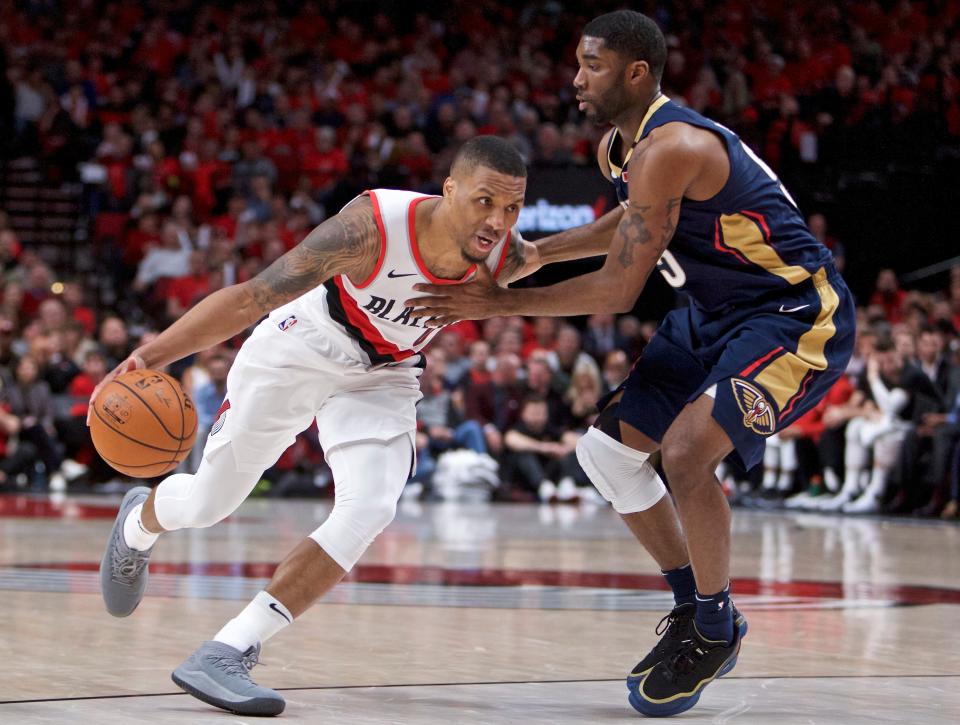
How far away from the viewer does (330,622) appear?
5387mm

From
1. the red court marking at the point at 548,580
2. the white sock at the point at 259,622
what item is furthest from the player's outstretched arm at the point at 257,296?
the red court marking at the point at 548,580

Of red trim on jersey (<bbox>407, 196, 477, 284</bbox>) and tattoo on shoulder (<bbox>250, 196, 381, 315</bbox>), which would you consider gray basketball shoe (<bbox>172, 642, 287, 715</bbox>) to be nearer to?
tattoo on shoulder (<bbox>250, 196, 381, 315</bbox>)

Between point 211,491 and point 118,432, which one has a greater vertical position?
point 118,432

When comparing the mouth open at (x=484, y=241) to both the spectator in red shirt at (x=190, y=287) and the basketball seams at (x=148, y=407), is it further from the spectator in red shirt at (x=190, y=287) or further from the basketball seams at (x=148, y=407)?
the spectator in red shirt at (x=190, y=287)

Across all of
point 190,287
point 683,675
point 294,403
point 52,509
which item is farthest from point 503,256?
point 190,287

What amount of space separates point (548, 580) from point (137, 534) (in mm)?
2793

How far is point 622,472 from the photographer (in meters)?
4.37

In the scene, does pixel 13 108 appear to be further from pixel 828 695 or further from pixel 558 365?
pixel 828 695

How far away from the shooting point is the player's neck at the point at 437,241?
4211mm

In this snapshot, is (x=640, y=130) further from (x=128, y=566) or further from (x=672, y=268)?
(x=128, y=566)

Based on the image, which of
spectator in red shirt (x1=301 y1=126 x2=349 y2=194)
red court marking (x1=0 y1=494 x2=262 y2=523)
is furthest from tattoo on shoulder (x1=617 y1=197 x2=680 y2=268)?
spectator in red shirt (x1=301 y1=126 x2=349 y2=194)

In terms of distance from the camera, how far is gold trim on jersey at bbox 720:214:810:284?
4.13 m

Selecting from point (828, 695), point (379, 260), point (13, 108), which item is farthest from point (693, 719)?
point (13, 108)

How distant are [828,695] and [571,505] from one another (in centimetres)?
914
